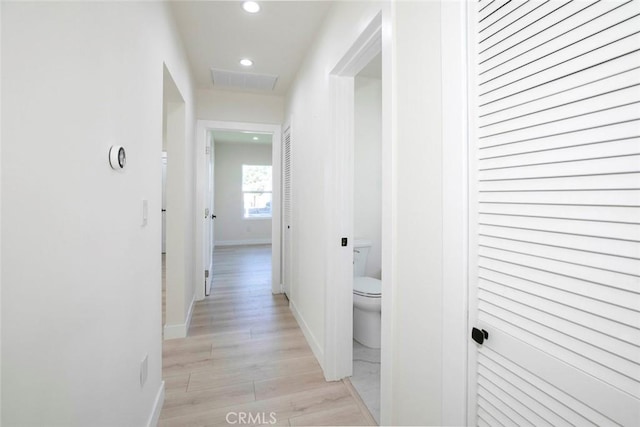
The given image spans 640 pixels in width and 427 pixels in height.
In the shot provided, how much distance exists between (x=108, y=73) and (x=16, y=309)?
803 millimetres

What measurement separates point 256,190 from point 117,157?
6.73 meters

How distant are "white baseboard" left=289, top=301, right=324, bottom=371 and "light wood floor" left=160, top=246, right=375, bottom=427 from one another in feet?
0.15

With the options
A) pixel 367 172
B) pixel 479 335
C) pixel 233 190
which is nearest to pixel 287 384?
pixel 479 335

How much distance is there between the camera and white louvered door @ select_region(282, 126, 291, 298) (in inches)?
135

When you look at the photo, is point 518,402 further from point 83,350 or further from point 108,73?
point 108,73

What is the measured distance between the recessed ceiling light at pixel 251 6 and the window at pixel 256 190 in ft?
18.6

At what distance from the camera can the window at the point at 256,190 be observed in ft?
24.8

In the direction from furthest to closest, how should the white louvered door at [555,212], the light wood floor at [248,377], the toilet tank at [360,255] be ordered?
the toilet tank at [360,255], the light wood floor at [248,377], the white louvered door at [555,212]

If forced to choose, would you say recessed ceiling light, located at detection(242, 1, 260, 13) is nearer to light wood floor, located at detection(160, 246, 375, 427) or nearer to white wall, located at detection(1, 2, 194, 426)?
white wall, located at detection(1, 2, 194, 426)

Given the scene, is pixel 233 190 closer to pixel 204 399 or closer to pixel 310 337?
pixel 310 337

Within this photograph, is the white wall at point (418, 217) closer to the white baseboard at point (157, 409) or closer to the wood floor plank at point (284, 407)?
the wood floor plank at point (284, 407)

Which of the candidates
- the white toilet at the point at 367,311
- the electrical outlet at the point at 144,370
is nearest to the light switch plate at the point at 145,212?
the electrical outlet at the point at 144,370

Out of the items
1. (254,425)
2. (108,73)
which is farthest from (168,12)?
(254,425)

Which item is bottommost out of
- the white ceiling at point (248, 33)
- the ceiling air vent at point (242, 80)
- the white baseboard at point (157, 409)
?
the white baseboard at point (157, 409)
